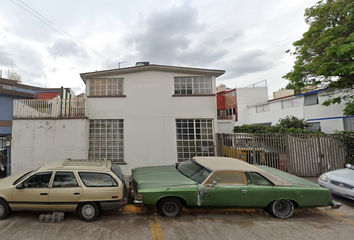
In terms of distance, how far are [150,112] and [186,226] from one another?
582cm

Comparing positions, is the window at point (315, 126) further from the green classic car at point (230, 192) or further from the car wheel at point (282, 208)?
the car wheel at point (282, 208)

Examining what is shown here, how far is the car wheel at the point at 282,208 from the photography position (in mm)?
4453

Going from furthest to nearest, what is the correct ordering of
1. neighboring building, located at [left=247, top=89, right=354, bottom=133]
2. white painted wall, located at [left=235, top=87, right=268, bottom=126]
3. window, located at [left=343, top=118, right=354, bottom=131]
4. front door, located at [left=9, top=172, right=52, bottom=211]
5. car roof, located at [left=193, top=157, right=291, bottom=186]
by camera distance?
white painted wall, located at [left=235, top=87, right=268, bottom=126], neighboring building, located at [left=247, top=89, right=354, bottom=133], window, located at [left=343, top=118, right=354, bottom=131], car roof, located at [left=193, top=157, right=291, bottom=186], front door, located at [left=9, top=172, right=52, bottom=211]

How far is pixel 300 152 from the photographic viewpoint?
785cm

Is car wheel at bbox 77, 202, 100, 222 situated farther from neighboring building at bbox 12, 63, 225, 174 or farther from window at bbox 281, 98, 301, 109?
window at bbox 281, 98, 301, 109

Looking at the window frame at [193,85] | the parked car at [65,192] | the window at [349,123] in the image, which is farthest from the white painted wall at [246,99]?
the parked car at [65,192]

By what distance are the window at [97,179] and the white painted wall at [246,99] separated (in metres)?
22.8

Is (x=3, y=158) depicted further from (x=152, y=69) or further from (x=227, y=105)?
(x=227, y=105)

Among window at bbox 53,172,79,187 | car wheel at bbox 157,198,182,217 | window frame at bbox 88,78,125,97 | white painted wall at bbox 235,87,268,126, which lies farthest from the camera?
white painted wall at bbox 235,87,268,126

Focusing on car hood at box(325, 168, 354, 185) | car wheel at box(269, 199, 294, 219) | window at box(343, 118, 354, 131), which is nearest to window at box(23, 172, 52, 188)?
car wheel at box(269, 199, 294, 219)

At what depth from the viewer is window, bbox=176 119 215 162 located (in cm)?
875

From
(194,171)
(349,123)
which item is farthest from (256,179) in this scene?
(349,123)

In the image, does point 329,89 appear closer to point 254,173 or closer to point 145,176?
point 254,173

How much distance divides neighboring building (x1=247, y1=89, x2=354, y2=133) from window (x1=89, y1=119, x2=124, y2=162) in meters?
12.7
